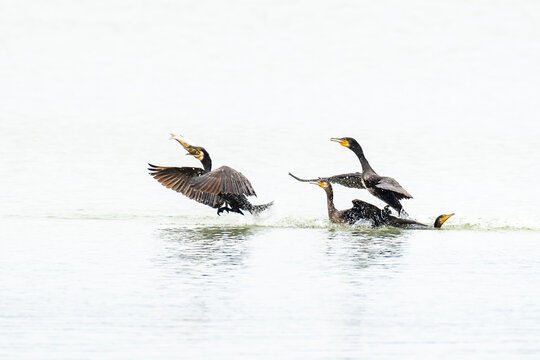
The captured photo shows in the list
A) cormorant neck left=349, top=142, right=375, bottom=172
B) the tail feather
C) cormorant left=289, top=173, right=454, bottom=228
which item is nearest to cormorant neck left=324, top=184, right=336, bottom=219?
cormorant left=289, top=173, right=454, bottom=228

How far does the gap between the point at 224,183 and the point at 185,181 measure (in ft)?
4.11

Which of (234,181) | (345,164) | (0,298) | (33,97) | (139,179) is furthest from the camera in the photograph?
(33,97)

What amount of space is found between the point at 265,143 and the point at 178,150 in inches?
→ 108

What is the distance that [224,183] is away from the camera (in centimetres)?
1708

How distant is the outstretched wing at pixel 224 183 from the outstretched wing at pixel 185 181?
2.47 feet

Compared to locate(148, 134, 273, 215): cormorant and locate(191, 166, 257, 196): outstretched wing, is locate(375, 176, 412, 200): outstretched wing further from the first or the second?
locate(191, 166, 257, 196): outstretched wing

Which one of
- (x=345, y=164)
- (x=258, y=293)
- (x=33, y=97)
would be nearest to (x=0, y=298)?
(x=258, y=293)

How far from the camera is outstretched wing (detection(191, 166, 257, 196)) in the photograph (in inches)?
669

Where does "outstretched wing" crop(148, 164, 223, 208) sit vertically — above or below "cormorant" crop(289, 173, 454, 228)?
above

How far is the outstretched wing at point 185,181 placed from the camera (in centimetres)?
1812

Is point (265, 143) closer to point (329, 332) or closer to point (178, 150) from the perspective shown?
point (178, 150)

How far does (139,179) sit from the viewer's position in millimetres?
24203

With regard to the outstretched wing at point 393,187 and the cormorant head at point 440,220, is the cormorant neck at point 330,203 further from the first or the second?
the cormorant head at point 440,220

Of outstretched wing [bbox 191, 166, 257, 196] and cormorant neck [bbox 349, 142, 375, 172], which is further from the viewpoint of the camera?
cormorant neck [bbox 349, 142, 375, 172]
